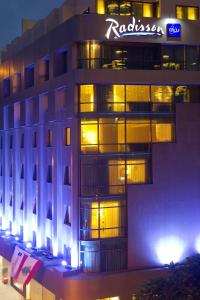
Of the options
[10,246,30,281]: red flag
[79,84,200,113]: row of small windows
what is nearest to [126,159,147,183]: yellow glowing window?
[79,84,200,113]: row of small windows

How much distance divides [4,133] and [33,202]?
11.2 metres

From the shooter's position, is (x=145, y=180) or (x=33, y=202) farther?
(x=33, y=202)

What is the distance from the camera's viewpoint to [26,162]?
1777 inches

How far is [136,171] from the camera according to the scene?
36.5m

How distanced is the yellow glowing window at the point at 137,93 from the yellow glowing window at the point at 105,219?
671 centimetres

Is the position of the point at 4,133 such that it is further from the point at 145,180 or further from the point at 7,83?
the point at 145,180

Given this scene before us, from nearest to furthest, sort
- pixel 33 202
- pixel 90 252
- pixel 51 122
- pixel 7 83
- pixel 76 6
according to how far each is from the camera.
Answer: pixel 90 252
pixel 76 6
pixel 51 122
pixel 33 202
pixel 7 83

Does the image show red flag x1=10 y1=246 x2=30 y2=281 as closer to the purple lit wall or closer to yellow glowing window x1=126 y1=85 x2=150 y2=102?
the purple lit wall

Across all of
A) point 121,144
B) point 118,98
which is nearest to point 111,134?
point 121,144

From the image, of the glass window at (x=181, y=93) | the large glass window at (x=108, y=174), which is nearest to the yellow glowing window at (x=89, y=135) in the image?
the large glass window at (x=108, y=174)

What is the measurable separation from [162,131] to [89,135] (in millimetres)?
4941

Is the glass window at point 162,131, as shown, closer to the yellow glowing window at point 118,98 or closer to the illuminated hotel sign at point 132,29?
the yellow glowing window at point 118,98

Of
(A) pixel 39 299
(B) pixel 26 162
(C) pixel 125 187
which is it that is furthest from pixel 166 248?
(B) pixel 26 162

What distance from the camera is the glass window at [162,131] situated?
36.8 meters
